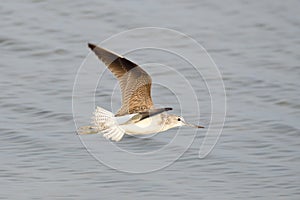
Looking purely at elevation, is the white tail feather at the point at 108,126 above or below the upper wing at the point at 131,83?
below

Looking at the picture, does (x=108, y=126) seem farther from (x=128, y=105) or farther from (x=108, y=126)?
(x=128, y=105)

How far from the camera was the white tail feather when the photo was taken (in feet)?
27.8

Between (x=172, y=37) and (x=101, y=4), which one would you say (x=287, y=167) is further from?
(x=101, y=4)

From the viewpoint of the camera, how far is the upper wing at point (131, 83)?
338 inches

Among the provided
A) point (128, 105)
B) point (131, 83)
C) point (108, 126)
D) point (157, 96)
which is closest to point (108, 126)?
point (108, 126)

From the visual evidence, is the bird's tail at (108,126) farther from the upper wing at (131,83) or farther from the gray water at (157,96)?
the gray water at (157,96)

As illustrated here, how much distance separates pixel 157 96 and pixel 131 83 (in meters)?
2.72

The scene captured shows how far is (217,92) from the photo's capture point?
11.6 meters

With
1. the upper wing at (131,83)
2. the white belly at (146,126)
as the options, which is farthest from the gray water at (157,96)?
the upper wing at (131,83)

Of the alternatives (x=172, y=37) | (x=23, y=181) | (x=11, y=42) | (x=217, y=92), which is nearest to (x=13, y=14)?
(x=11, y=42)

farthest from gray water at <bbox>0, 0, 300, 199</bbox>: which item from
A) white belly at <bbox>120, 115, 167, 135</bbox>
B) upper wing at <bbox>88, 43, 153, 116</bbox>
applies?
upper wing at <bbox>88, 43, 153, 116</bbox>

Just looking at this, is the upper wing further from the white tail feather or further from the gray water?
the gray water

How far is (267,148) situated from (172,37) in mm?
3728

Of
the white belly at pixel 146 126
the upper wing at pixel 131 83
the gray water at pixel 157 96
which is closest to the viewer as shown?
the white belly at pixel 146 126
